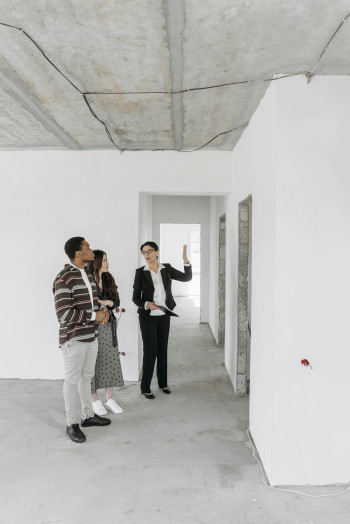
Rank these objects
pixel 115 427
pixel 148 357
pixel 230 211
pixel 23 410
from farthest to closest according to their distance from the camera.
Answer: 1. pixel 230 211
2. pixel 148 357
3. pixel 23 410
4. pixel 115 427

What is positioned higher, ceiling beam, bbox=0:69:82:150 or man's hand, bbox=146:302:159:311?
ceiling beam, bbox=0:69:82:150

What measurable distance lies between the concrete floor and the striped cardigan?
82 centimetres

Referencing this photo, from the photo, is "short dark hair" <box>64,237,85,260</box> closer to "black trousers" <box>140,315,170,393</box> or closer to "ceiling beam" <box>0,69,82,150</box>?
"ceiling beam" <box>0,69,82,150</box>

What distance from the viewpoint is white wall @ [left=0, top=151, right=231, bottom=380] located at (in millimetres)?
4281

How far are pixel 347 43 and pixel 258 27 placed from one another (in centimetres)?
49

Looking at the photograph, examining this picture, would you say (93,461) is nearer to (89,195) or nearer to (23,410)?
(23,410)

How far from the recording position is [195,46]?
205cm

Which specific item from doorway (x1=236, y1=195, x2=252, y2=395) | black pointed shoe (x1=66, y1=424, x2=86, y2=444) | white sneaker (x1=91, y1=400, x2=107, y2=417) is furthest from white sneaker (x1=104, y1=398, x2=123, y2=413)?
doorway (x1=236, y1=195, x2=252, y2=395)

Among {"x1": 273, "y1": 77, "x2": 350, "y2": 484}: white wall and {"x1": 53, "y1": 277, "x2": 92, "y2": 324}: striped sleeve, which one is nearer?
{"x1": 273, "y1": 77, "x2": 350, "y2": 484}: white wall

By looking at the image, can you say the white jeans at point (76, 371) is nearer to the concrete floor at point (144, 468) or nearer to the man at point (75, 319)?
the man at point (75, 319)

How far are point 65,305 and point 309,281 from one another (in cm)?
168

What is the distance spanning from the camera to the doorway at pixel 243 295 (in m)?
3.80

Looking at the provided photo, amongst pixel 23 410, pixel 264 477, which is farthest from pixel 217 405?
pixel 23 410

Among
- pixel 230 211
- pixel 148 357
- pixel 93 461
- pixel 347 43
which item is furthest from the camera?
pixel 230 211
